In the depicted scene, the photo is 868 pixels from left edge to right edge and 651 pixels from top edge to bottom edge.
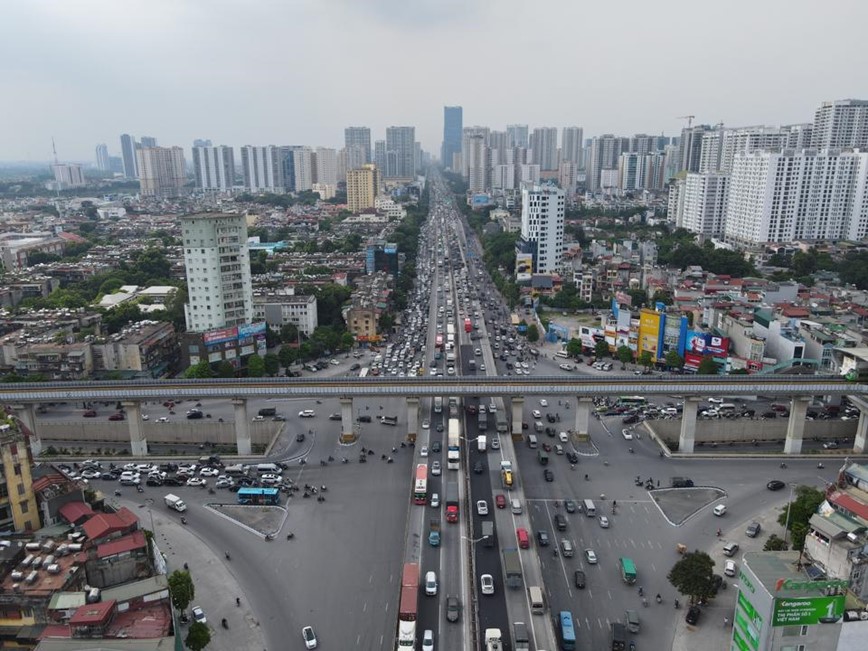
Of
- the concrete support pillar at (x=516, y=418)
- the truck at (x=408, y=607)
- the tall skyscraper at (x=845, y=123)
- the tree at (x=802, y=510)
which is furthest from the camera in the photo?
the tall skyscraper at (x=845, y=123)

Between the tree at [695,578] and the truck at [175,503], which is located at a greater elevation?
the tree at [695,578]

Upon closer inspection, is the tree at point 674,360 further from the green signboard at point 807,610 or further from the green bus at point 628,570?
the green signboard at point 807,610

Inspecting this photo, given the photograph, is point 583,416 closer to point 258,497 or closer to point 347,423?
point 347,423

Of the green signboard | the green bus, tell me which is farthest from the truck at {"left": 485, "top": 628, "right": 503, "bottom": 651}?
the green signboard

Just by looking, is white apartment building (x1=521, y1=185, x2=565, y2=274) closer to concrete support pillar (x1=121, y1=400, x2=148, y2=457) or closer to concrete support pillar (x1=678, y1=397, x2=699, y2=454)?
concrete support pillar (x1=678, y1=397, x2=699, y2=454)

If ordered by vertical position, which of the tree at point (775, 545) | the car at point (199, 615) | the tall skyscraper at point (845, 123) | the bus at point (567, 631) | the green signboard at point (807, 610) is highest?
the tall skyscraper at point (845, 123)

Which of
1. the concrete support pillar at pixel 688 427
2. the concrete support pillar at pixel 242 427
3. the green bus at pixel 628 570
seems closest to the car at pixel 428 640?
the green bus at pixel 628 570

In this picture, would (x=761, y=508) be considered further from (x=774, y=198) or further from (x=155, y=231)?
(x=155, y=231)
